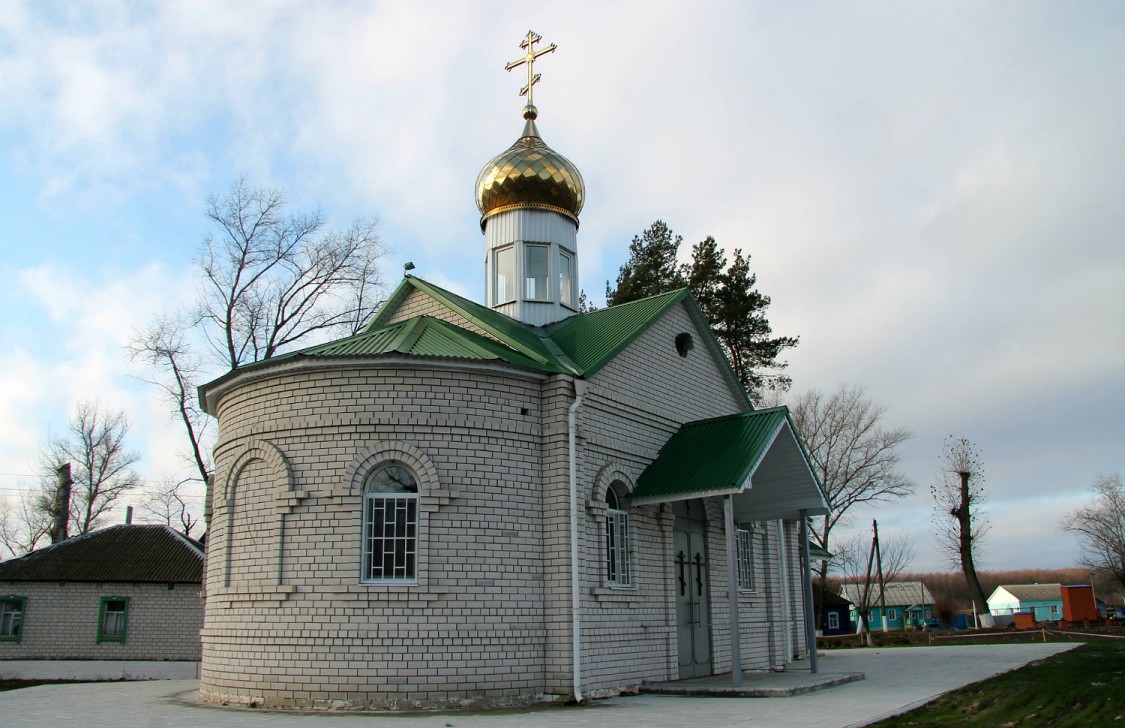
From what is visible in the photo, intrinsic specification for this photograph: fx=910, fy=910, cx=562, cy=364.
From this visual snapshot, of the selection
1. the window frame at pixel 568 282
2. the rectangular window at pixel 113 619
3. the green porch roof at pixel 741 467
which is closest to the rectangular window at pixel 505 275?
the window frame at pixel 568 282

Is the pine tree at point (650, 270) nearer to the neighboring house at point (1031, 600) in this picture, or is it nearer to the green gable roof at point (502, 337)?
the green gable roof at point (502, 337)

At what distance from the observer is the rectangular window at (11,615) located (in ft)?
73.6

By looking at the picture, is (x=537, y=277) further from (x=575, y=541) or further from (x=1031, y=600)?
(x=1031, y=600)

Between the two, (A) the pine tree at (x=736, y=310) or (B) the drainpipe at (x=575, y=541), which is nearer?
(B) the drainpipe at (x=575, y=541)

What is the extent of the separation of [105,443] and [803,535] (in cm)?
3285

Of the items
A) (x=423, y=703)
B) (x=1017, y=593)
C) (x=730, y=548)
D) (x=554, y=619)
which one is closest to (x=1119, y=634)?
(x=730, y=548)

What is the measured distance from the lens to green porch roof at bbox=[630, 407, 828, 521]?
39.6 ft

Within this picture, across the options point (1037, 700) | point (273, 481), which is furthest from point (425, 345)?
point (1037, 700)

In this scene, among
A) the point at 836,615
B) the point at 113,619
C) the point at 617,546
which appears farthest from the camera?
the point at 836,615

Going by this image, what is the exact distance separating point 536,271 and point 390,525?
21.3 ft

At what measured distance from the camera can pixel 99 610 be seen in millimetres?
22391

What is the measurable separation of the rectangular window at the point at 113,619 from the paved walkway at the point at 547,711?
30.8 ft

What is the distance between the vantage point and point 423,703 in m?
10.1

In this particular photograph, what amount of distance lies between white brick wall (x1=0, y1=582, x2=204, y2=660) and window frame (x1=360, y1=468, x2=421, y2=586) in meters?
13.8
